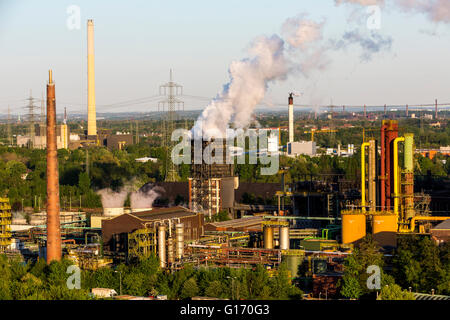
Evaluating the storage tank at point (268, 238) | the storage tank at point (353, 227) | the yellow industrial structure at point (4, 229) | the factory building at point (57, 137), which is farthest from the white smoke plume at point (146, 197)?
the factory building at point (57, 137)

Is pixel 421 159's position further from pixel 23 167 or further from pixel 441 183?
pixel 23 167

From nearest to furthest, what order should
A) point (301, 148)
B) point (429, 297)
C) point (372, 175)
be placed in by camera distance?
point (429, 297)
point (372, 175)
point (301, 148)

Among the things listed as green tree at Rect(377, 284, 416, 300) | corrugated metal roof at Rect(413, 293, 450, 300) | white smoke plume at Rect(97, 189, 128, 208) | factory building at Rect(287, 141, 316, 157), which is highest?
factory building at Rect(287, 141, 316, 157)

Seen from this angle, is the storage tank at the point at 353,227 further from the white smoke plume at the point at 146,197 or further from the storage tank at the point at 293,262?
the white smoke plume at the point at 146,197

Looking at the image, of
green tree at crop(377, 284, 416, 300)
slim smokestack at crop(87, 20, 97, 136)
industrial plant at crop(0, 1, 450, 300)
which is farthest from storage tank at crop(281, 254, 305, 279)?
slim smokestack at crop(87, 20, 97, 136)

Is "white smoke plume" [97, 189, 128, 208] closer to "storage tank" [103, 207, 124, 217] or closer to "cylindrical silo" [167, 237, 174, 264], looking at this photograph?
"storage tank" [103, 207, 124, 217]

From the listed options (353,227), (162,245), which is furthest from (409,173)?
(162,245)

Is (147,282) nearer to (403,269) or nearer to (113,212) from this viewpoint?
(403,269)

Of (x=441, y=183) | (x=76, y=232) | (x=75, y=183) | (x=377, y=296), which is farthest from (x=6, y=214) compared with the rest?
(x=75, y=183)
